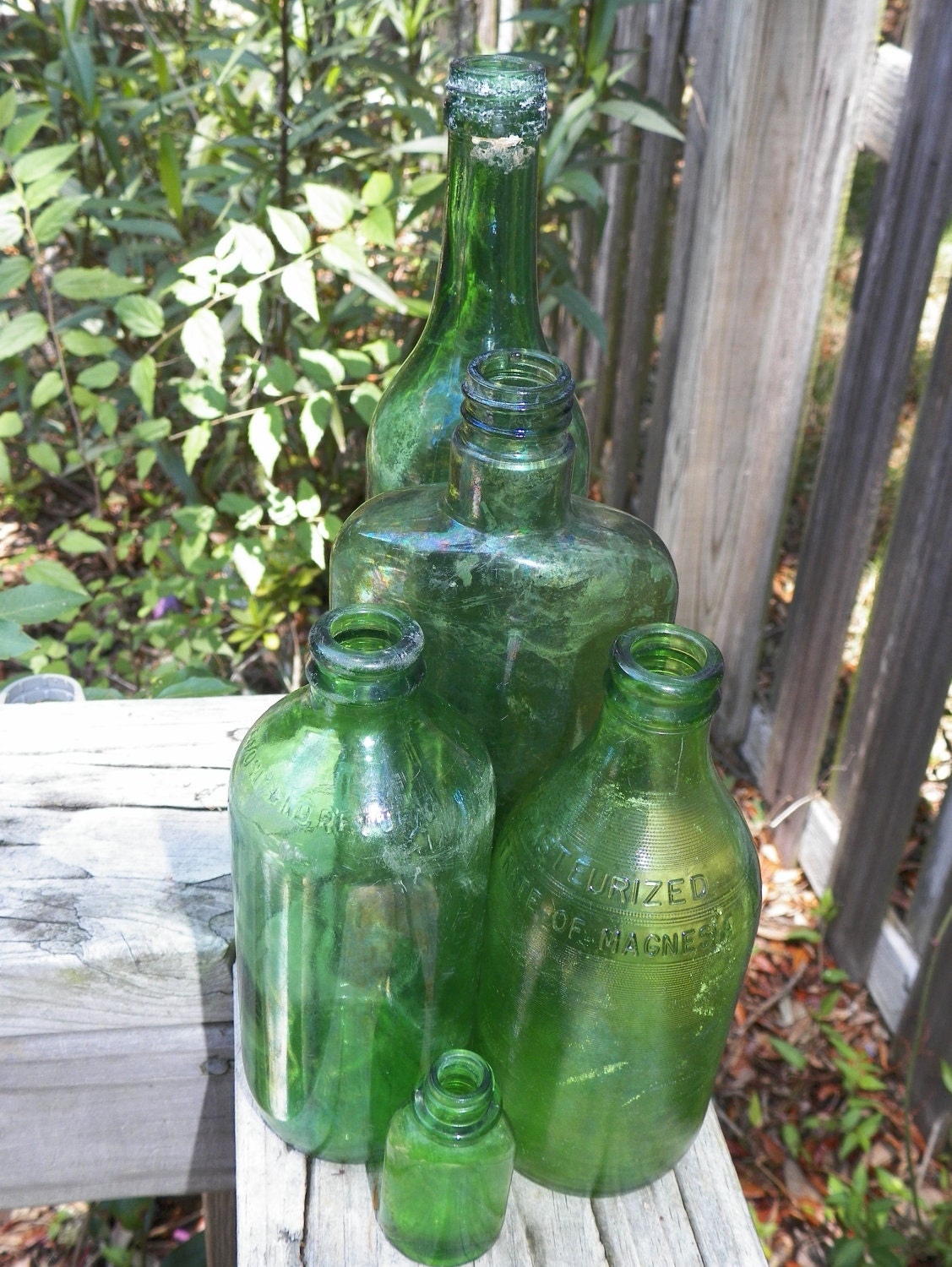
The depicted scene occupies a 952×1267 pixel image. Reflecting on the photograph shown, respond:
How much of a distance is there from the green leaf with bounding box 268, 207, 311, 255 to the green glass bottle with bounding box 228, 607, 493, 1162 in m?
1.05

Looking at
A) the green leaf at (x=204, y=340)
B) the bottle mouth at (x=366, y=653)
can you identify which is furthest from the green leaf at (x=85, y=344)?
the bottle mouth at (x=366, y=653)

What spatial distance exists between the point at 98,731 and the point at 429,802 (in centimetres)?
53

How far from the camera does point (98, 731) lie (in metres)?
1.07

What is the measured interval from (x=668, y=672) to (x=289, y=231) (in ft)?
3.73

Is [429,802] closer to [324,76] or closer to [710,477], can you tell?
[710,477]

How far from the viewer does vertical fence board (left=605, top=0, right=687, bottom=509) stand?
2.20 m

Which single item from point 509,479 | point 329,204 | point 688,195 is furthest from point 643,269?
point 509,479

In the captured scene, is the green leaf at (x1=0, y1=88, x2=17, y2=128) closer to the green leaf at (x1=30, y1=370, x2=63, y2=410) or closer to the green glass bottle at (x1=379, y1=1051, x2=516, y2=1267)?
the green leaf at (x1=30, y1=370, x2=63, y2=410)

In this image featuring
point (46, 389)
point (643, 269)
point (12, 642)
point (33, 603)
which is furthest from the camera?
point (643, 269)

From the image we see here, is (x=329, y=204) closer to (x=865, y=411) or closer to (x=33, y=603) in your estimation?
(x=33, y=603)

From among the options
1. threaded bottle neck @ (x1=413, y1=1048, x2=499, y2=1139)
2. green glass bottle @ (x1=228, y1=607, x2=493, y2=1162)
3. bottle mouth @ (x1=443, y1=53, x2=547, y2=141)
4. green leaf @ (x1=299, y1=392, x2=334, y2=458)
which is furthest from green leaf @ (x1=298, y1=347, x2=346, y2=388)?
threaded bottle neck @ (x1=413, y1=1048, x2=499, y2=1139)

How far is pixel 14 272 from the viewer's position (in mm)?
1714

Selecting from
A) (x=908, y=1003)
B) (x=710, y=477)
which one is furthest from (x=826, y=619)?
(x=908, y=1003)

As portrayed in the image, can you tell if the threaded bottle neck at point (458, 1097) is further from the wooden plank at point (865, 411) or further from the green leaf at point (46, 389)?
the green leaf at point (46, 389)
